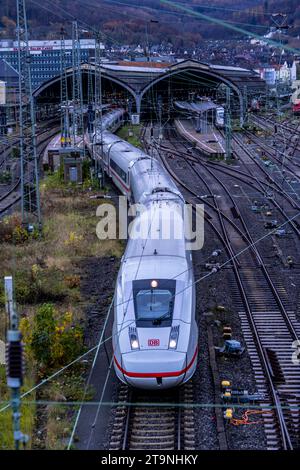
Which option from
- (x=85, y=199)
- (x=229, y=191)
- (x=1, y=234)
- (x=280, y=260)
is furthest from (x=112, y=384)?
(x=229, y=191)

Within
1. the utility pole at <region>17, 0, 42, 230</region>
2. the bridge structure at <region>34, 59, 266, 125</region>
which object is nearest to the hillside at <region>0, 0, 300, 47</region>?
the bridge structure at <region>34, 59, 266, 125</region>

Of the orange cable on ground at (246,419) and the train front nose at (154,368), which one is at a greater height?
the train front nose at (154,368)

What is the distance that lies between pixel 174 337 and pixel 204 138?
31.3 metres

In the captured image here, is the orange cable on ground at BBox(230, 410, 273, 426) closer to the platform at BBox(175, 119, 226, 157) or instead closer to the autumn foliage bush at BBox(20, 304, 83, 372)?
the autumn foliage bush at BBox(20, 304, 83, 372)

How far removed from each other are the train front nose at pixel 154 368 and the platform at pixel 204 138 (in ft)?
77.8

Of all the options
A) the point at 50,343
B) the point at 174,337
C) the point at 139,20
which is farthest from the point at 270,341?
the point at 139,20

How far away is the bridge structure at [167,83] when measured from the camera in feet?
152

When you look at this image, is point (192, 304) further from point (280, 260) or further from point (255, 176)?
point (255, 176)

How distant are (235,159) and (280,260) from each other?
16.4 meters

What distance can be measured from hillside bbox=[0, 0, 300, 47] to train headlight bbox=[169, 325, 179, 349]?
336 feet

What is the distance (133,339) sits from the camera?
27.7ft

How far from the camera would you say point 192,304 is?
368 inches

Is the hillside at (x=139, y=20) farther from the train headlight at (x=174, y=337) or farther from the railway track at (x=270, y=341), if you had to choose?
the train headlight at (x=174, y=337)

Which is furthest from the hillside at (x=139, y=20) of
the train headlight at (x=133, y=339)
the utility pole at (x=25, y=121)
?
the train headlight at (x=133, y=339)
